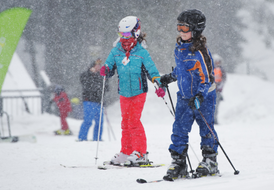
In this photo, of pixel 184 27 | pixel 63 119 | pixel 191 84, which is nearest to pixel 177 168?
pixel 191 84

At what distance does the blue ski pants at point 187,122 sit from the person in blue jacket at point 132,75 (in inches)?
29.3

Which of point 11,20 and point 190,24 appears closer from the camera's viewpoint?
point 190,24

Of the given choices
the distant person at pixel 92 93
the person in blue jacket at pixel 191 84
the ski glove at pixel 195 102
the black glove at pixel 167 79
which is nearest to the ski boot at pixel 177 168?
the person in blue jacket at pixel 191 84

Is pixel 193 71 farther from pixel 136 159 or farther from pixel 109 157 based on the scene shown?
pixel 109 157

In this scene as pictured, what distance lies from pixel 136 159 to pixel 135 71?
93cm

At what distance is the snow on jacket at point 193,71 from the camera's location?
245 cm

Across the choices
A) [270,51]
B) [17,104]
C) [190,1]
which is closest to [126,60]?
[17,104]

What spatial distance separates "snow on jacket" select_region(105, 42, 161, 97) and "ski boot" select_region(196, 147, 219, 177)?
0.99 meters

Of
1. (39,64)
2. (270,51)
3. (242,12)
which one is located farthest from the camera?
(242,12)

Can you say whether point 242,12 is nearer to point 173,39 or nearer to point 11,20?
point 173,39

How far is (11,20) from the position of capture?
388 inches

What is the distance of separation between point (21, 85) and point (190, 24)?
8841 millimetres

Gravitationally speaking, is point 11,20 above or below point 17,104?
above

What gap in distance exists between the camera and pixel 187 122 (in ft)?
8.27
